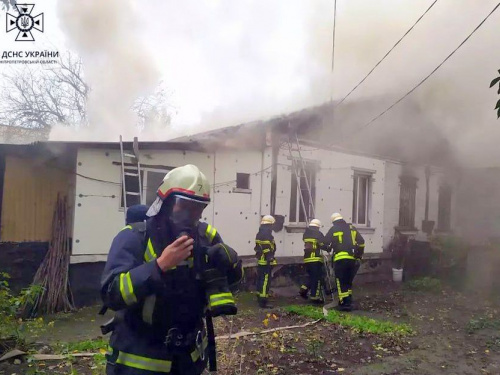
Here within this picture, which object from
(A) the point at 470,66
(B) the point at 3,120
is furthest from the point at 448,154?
(B) the point at 3,120

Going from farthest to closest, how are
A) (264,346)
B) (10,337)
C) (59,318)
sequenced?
1. (59,318)
2. (264,346)
3. (10,337)

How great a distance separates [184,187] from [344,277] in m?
6.78

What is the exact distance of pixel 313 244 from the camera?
877cm

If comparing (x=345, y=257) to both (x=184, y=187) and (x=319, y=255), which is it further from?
(x=184, y=187)

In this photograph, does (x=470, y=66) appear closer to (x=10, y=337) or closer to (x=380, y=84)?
(x=380, y=84)

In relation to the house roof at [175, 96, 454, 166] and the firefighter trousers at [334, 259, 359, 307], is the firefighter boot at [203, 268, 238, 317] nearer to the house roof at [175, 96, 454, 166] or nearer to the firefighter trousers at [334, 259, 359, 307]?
the firefighter trousers at [334, 259, 359, 307]

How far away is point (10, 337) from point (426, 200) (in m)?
12.9

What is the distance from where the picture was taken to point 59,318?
680cm

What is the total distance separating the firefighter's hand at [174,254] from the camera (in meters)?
1.96

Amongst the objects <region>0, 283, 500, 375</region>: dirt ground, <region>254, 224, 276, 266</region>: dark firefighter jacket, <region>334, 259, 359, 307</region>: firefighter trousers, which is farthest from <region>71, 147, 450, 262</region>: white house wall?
<region>334, 259, 359, 307</region>: firefighter trousers

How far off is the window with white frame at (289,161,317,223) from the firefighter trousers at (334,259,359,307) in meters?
2.28

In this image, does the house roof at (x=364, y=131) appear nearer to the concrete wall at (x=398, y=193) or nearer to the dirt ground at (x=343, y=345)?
the concrete wall at (x=398, y=193)

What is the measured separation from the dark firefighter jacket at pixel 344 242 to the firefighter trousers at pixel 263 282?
1357mm

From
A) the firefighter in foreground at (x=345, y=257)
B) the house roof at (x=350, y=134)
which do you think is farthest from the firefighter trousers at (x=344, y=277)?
the house roof at (x=350, y=134)
